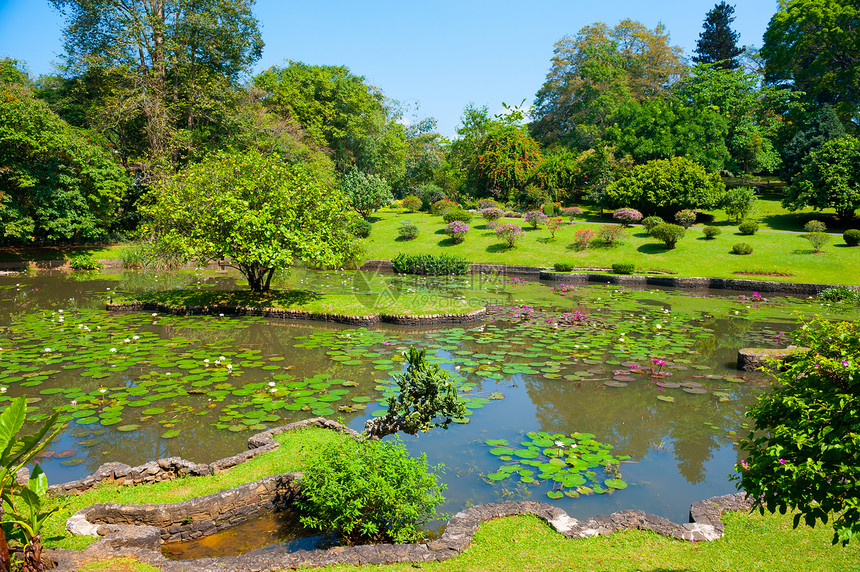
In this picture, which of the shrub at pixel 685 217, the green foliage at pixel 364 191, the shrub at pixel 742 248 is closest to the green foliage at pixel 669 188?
the shrub at pixel 685 217

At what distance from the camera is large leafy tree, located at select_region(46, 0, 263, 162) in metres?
28.4

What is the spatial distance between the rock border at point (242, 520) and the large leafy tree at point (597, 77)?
4446 centimetres

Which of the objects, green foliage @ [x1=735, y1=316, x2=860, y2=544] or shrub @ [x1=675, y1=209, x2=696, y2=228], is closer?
green foliage @ [x1=735, y1=316, x2=860, y2=544]

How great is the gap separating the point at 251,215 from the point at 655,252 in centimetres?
2163

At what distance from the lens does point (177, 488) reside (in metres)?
5.47

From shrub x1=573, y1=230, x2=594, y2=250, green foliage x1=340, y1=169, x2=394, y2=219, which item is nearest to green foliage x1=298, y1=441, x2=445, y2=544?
shrub x1=573, y1=230, x2=594, y2=250

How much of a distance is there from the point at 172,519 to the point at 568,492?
14.0 ft

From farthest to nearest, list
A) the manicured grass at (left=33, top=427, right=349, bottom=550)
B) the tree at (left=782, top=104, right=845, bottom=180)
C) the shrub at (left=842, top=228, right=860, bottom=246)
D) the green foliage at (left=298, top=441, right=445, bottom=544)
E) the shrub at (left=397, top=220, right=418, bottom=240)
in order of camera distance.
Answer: the tree at (left=782, top=104, right=845, bottom=180), the shrub at (left=397, top=220, right=418, bottom=240), the shrub at (left=842, top=228, right=860, bottom=246), the green foliage at (left=298, top=441, right=445, bottom=544), the manicured grass at (left=33, top=427, right=349, bottom=550)

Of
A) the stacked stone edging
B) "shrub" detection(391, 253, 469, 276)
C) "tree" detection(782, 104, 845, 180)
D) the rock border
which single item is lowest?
the rock border

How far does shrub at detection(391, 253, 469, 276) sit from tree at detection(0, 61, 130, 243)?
1553cm

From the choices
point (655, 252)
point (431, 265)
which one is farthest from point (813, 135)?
point (431, 265)

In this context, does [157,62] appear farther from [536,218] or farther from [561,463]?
[561,463]

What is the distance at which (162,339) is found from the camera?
39.6 feet

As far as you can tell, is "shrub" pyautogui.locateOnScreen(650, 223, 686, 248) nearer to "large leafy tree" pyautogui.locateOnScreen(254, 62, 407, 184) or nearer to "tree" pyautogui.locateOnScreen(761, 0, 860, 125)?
"large leafy tree" pyautogui.locateOnScreen(254, 62, 407, 184)
